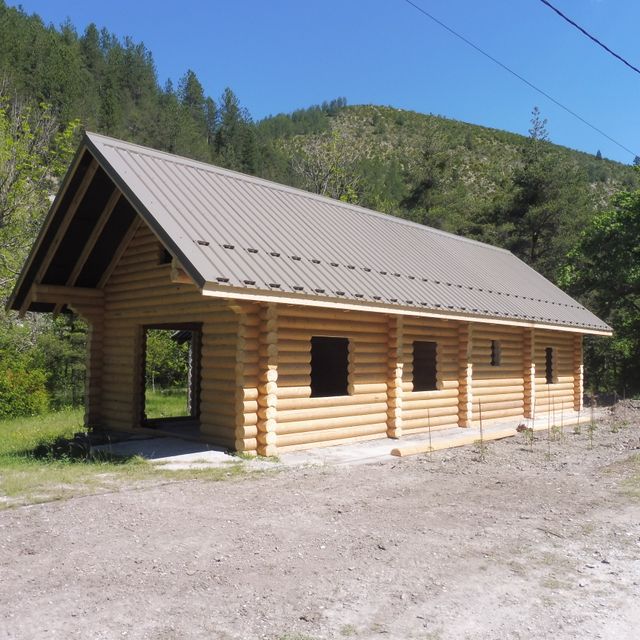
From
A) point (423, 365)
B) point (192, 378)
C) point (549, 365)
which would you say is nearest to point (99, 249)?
point (192, 378)

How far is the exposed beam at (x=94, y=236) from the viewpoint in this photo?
39.1 ft

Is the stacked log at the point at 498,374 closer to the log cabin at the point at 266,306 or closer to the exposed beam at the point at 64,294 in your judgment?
the log cabin at the point at 266,306

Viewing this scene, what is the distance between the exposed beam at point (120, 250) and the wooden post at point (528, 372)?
34.2ft

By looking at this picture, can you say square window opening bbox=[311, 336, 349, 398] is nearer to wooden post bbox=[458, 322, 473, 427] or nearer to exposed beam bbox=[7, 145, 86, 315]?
wooden post bbox=[458, 322, 473, 427]

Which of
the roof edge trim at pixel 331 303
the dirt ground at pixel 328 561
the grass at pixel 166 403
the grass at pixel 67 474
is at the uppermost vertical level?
the roof edge trim at pixel 331 303

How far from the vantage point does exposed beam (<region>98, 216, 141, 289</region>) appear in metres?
12.8

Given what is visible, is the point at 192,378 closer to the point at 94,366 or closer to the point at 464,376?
the point at 94,366

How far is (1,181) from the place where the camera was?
20141 millimetres

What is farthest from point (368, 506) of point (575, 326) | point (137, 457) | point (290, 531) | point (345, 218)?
point (575, 326)

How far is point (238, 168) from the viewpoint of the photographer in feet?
193

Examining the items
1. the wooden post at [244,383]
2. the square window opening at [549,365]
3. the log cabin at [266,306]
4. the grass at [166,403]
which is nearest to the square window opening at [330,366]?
the log cabin at [266,306]

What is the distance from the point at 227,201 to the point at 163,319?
256 centimetres

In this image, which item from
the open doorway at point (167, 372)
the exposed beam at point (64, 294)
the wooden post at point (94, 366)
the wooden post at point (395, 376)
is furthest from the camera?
the open doorway at point (167, 372)

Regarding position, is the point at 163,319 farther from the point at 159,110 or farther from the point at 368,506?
the point at 159,110
